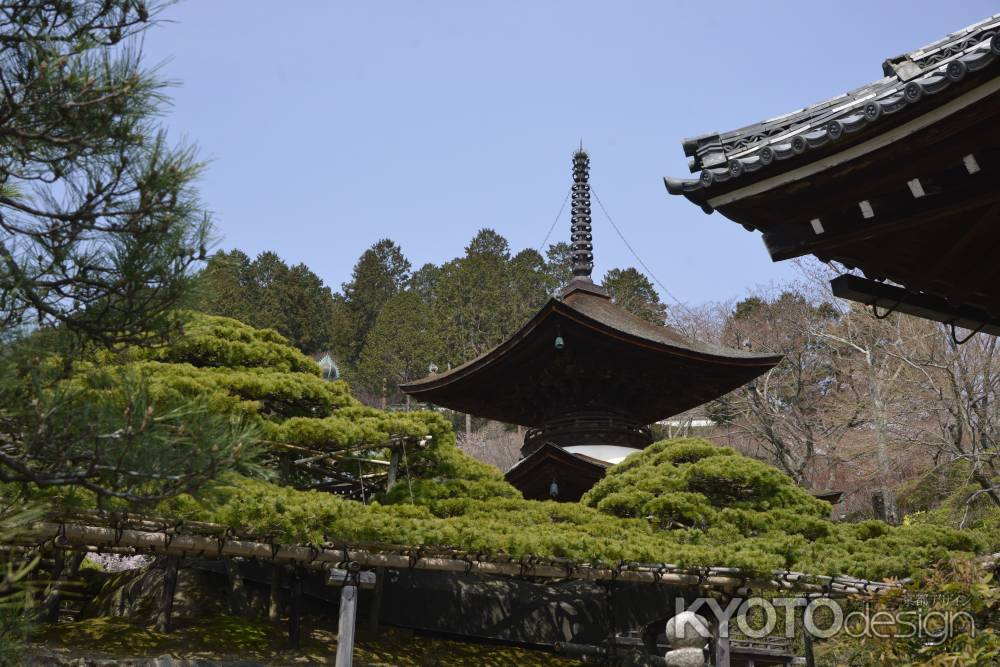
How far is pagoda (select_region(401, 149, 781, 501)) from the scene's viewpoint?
12.1 metres

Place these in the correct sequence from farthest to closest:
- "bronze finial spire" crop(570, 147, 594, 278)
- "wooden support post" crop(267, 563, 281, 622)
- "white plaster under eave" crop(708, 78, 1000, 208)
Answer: "bronze finial spire" crop(570, 147, 594, 278) → "wooden support post" crop(267, 563, 281, 622) → "white plaster under eave" crop(708, 78, 1000, 208)

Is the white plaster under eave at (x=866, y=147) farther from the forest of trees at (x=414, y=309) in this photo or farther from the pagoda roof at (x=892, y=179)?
the forest of trees at (x=414, y=309)

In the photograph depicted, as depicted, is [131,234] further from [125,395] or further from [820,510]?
[820,510]

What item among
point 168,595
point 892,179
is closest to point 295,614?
point 168,595

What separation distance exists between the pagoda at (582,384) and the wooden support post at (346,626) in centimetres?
500

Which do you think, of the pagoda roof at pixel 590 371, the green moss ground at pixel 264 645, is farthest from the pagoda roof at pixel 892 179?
the pagoda roof at pixel 590 371

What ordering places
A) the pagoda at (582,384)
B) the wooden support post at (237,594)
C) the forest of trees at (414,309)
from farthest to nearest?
1. the forest of trees at (414,309)
2. the pagoda at (582,384)
3. the wooden support post at (237,594)

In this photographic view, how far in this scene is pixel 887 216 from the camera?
14.1ft

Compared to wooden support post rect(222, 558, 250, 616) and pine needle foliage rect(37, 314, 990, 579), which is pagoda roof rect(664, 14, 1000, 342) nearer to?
pine needle foliage rect(37, 314, 990, 579)

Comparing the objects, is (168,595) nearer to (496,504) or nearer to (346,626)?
(346,626)

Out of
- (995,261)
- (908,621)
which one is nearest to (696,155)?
(995,261)

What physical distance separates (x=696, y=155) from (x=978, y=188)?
137 centimetres

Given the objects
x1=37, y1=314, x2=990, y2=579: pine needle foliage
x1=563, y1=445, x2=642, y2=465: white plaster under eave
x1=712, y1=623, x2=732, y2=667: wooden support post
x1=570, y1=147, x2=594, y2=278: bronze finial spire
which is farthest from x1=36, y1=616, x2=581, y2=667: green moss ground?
x1=570, y1=147, x2=594, y2=278: bronze finial spire

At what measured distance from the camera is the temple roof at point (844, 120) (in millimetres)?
3652
